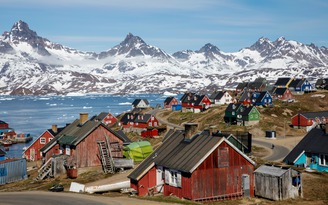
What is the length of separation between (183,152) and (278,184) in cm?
→ 868

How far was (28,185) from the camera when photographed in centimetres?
5175

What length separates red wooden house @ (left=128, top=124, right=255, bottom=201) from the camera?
37.2 m

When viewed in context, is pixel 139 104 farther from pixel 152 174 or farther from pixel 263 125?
pixel 152 174

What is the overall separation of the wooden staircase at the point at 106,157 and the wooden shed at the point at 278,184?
20030mm

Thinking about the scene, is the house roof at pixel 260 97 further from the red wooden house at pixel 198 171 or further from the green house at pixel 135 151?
the red wooden house at pixel 198 171

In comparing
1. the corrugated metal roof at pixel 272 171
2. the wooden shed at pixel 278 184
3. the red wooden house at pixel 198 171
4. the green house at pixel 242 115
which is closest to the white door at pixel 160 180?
Answer: the red wooden house at pixel 198 171

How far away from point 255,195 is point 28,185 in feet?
85.0

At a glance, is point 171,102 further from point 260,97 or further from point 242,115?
point 242,115

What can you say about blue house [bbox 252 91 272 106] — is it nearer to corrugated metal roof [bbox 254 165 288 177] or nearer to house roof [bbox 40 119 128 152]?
house roof [bbox 40 119 128 152]

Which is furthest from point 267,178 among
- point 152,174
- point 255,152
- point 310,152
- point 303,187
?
point 255,152

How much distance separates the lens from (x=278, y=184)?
129 ft

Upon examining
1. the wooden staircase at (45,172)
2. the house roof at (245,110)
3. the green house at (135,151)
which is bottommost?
the wooden staircase at (45,172)

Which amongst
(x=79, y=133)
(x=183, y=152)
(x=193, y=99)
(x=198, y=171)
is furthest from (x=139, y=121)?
(x=198, y=171)

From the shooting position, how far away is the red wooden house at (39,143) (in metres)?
85.2
